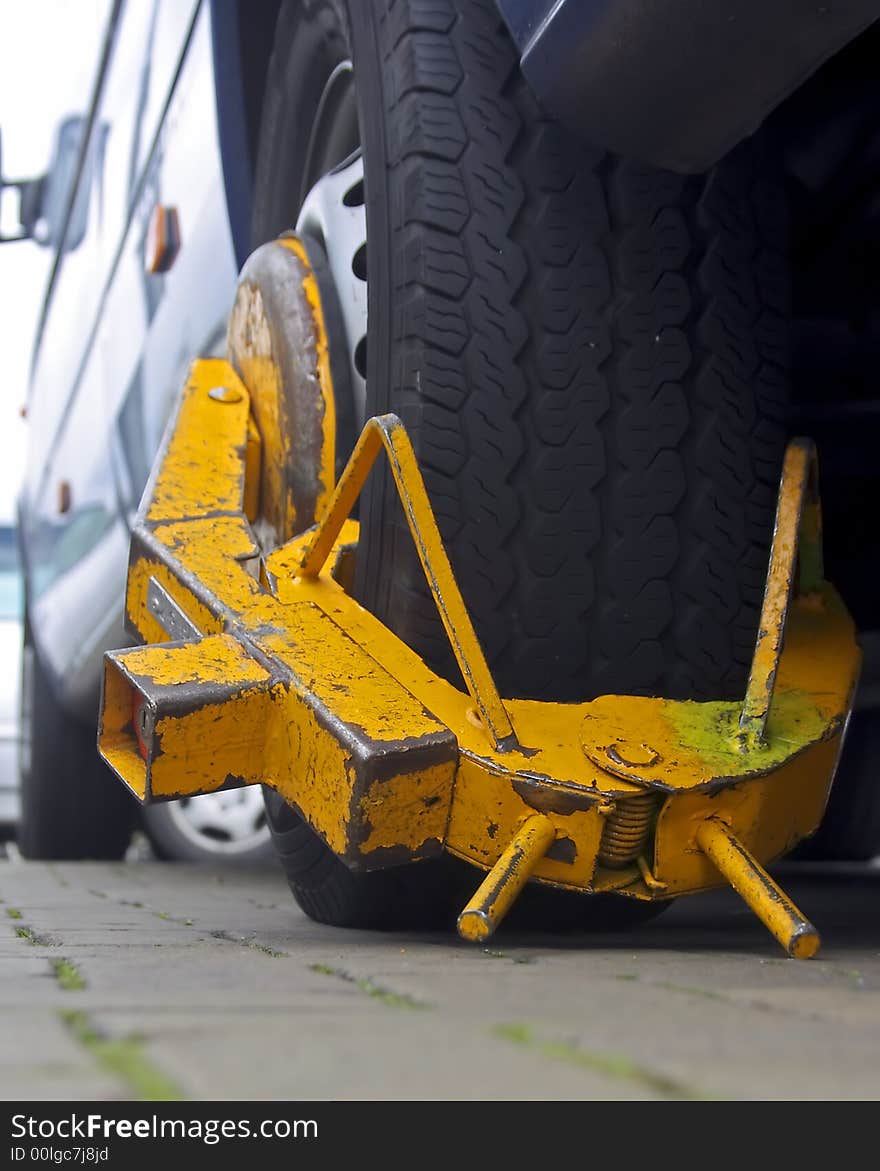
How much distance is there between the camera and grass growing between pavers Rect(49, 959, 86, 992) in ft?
3.48

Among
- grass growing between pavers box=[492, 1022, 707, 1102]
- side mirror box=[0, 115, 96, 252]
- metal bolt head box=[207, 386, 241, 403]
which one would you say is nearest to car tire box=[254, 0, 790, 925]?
metal bolt head box=[207, 386, 241, 403]

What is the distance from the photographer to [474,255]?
1.50 m

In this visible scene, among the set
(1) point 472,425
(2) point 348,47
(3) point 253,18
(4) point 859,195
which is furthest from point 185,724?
(3) point 253,18

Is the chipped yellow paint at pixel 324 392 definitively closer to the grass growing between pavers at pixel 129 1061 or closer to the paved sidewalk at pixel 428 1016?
the paved sidewalk at pixel 428 1016

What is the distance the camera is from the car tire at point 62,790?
14.1 ft

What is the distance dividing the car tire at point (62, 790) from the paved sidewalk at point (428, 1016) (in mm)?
2776

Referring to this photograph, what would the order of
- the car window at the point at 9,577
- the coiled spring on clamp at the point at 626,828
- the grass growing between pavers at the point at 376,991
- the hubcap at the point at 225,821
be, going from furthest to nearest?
the car window at the point at 9,577 → the hubcap at the point at 225,821 → the coiled spring on clamp at the point at 626,828 → the grass growing between pavers at the point at 376,991

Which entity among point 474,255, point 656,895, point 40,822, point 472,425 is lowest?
point 40,822

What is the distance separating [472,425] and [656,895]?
0.53 m

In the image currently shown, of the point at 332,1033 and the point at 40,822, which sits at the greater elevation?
the point at 332,1033

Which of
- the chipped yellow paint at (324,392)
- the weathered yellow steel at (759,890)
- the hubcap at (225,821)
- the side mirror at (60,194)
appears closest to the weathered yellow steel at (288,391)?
the chipped yellow paint at (324,392)

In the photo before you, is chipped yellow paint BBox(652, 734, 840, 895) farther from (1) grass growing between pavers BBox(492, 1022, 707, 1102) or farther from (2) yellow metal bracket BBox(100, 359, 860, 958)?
(1) grass growing between pavers BBox(492, 1022, 707, 1102)


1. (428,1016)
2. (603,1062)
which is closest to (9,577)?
(428,1016)
